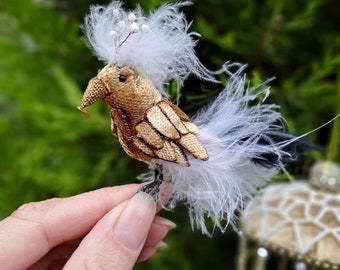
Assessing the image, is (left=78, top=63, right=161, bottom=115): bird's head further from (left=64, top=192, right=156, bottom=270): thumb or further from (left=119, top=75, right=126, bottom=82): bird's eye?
(left=64, top=192, right=156, bottom=270): thumb

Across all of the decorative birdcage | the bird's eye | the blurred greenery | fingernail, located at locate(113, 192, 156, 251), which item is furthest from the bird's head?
the blurred greenery

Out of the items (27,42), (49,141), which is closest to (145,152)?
(49,141)

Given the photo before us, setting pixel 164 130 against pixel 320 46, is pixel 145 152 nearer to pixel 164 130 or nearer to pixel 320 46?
pixel 164 130

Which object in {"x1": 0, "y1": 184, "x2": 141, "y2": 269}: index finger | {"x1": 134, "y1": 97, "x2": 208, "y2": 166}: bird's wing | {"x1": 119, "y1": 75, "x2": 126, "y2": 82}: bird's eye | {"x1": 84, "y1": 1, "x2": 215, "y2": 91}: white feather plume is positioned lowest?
{"x1": 0, "y1": 184, "x2": 141, "y2": 269}: index finger

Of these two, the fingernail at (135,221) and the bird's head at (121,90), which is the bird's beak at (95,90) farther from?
the fingernail at (135,221)

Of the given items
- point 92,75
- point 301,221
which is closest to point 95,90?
point 301,221

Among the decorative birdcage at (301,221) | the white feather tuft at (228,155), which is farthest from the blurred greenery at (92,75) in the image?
the white feather tuft at (228,155)

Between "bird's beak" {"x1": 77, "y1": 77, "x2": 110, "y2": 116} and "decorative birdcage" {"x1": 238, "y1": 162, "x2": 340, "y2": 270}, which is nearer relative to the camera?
"bird's beak" {"x1": 77, "y1": 77, "x2": 110, "y2": 116}
